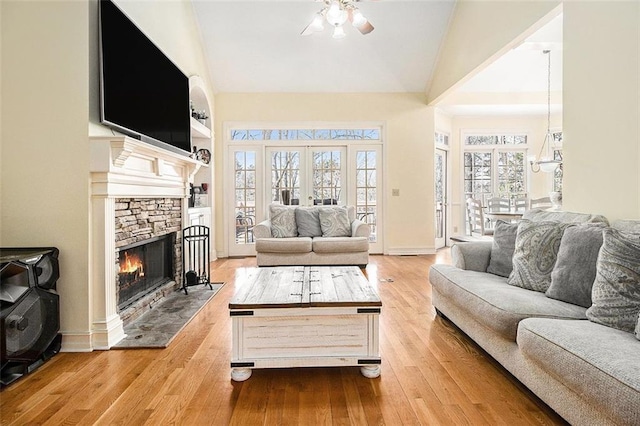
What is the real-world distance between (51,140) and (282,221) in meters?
3.27

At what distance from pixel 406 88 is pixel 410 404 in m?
5.59

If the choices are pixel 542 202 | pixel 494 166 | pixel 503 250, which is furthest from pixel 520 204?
pixel 503 250

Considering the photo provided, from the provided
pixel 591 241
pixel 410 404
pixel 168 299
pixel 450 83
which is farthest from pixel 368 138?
pixel 410 404

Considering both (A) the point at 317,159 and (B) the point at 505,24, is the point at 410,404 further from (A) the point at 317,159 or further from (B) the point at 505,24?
(A) the point at 317,159

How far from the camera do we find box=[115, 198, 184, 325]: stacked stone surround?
285 centimetres

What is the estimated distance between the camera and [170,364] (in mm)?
2285

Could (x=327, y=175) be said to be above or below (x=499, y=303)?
above

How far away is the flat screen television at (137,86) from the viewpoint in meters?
2.66

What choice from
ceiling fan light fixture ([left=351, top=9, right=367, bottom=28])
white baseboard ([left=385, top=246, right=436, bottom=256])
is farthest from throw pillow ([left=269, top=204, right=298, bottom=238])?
ceiling fan light fixture ([left=351, top=9, right=367, bottom=28])

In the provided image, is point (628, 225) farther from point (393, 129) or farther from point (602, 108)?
point (393, 129)

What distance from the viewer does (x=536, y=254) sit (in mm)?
2398

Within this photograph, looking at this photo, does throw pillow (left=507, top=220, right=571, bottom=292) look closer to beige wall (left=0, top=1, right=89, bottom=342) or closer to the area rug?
the area rug

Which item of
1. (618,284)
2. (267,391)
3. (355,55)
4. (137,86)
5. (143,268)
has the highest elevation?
(355,55)

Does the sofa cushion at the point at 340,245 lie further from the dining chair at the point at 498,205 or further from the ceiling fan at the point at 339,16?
the ceiling fan at the point at 339,16
